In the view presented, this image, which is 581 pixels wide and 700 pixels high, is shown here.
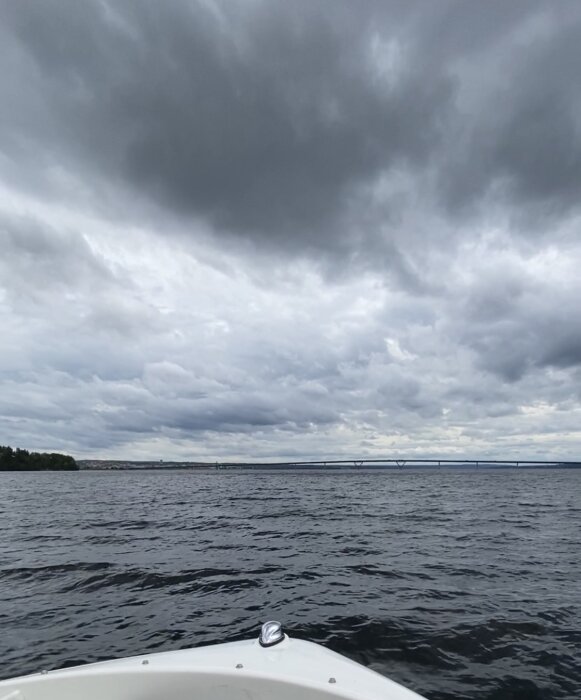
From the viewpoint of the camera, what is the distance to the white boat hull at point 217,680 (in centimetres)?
408

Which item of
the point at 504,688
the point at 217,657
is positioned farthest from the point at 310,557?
the point at 217,657

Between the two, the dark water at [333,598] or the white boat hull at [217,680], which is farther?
the dark water at [333,598]

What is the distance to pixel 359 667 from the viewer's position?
14.9 feet

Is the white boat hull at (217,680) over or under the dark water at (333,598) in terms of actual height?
over

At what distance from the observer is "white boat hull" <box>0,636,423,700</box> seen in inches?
161

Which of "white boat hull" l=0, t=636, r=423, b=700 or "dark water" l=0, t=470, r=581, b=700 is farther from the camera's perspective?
"dark water" l=0, t=470, r=581, b=700

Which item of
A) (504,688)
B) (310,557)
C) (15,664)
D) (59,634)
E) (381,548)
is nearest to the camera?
(504,688)

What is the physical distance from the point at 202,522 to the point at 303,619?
18.0 metres

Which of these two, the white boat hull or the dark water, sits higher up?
the white boat hull

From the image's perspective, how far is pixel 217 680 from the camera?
14.3 ft

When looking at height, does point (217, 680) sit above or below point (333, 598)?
above

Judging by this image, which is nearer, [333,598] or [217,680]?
[217,680]

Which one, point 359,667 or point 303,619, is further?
point 303,619

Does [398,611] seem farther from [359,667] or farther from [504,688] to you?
[359,667]
